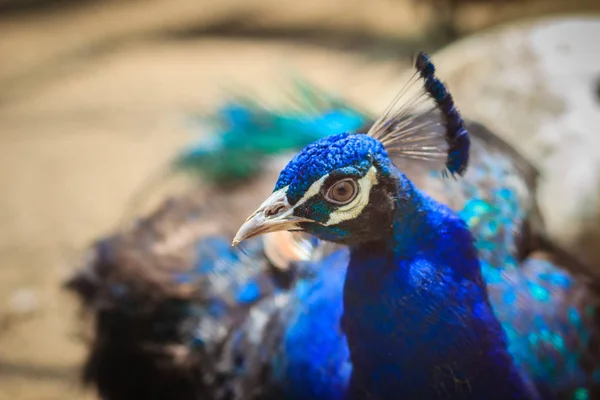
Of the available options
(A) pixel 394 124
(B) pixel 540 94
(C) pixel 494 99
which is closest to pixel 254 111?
(C) pixel 494 99

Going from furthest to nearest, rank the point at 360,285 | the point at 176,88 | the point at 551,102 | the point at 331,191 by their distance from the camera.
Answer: the point at 176,88, the point at 551,102, the point at 360,285, the point at 331,191

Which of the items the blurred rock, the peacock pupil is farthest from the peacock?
the blurred rock

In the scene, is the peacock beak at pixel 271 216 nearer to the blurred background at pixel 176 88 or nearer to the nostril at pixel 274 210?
the nostril at pixel 274 210


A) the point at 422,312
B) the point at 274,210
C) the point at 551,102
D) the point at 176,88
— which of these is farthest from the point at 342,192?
the point at 176,88

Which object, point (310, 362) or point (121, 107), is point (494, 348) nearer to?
point (310, 362)

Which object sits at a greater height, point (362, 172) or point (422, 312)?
point (362, 172)

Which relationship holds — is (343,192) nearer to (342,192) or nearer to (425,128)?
(342,192)

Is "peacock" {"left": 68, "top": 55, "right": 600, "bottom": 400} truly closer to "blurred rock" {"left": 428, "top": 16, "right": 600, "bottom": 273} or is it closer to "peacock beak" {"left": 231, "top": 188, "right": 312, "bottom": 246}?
"peacock beak" {"left": 231, "top": 188, "right": 312, "bottom": 246}
